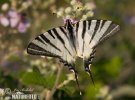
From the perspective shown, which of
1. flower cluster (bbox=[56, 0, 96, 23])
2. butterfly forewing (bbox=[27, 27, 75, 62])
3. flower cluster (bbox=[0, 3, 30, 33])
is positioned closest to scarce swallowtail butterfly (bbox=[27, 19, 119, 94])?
butterfly forewing (bbox=[27, 27, 75, 62])

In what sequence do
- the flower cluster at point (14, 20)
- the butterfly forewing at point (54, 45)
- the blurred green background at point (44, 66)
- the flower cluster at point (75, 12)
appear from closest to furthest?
1. the butterfly forewing at point (54, 45)
2. the flower cluster at point (75, 12)
3. the blurred green background at point (44, 66)
4. the flower cluster at point (14, 20)

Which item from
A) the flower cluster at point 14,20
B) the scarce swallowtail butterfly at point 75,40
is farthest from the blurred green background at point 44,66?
the scarce swallowtail butterfly at point 75,40

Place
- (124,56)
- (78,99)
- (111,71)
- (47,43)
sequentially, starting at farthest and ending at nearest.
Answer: (124,56), (111,71), (78,99), (47,43)

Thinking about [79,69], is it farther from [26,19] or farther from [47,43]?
[26,19]

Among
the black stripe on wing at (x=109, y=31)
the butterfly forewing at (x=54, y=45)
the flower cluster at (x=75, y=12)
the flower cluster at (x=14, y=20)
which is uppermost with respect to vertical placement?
the flower cluster at (x=14, y=20)

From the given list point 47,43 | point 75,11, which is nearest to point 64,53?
point 47,43

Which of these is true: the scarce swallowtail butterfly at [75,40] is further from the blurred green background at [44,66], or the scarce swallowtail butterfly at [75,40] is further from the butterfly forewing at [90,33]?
the blurred green background at [44,66]
